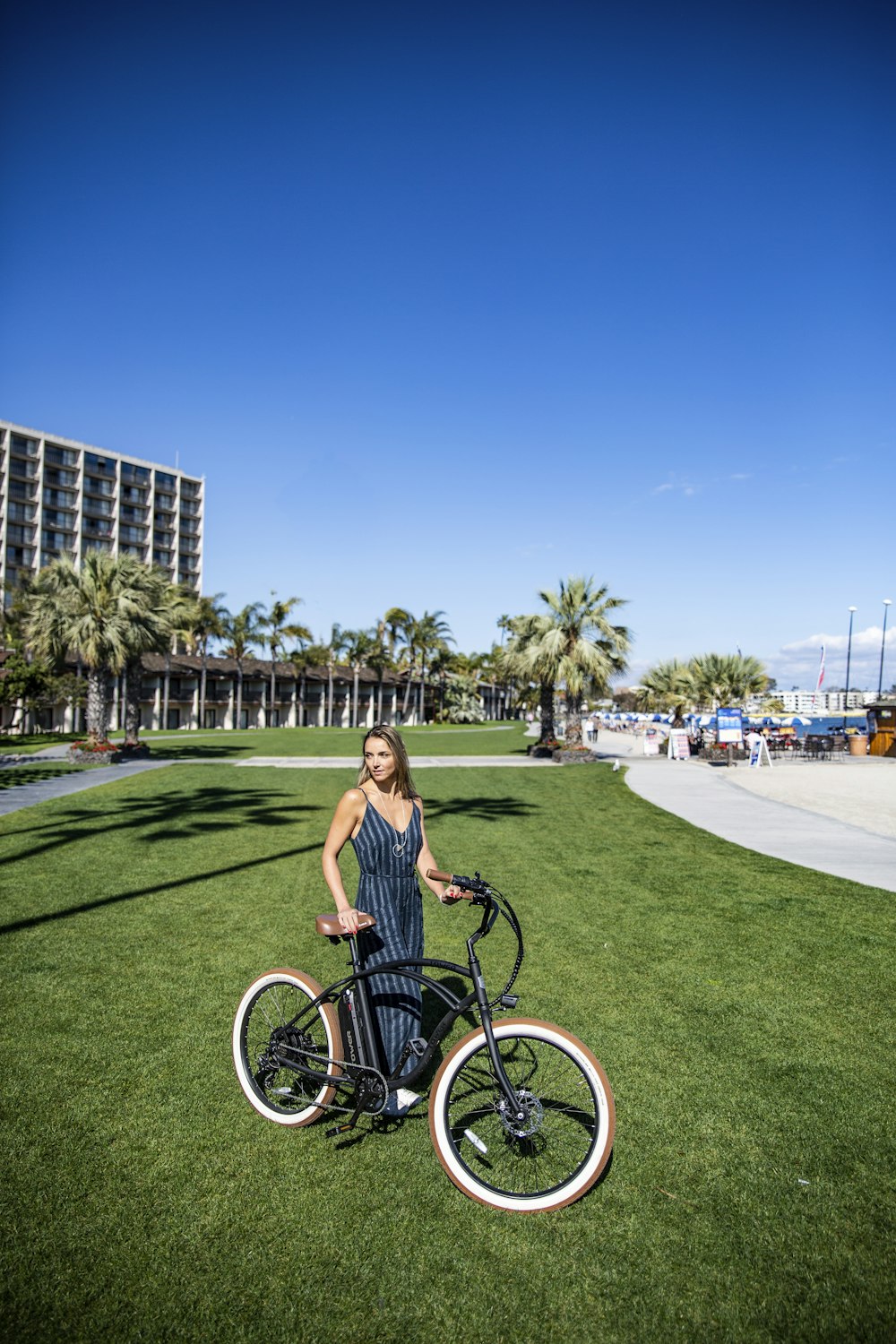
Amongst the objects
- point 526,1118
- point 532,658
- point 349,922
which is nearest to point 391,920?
point 349,922

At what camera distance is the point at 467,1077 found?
11.5 feet

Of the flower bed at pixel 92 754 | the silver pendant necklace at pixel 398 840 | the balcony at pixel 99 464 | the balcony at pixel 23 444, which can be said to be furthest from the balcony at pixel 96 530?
the silver pendant necklace at pixel 398 840

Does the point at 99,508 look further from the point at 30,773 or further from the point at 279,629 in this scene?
the point at 30,773

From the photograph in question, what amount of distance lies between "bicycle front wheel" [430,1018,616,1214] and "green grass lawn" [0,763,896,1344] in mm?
135

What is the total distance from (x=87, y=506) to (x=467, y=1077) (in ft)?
366

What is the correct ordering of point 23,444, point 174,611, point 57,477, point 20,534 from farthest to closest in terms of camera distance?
1. point 57,477
2. point 23,444
3. point 20,534
4. point 174,611

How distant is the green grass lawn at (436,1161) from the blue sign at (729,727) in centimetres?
2434

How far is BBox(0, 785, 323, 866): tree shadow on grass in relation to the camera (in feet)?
41.4

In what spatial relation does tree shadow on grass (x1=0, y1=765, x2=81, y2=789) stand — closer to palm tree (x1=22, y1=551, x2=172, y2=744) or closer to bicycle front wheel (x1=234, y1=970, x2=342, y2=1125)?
palm tree (x1=22, y1=551, x2=172, y2=744)

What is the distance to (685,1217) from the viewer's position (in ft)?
10.8

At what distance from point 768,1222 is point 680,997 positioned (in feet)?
8.45

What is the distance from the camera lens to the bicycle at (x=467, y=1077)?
10.9 ft

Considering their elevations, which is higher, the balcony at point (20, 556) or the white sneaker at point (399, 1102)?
the balcony at point (20, 556)

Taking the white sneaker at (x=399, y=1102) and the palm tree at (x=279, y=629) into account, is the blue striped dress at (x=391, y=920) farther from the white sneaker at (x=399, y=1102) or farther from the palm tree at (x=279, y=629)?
the palm tree at (x=279, y=629)
